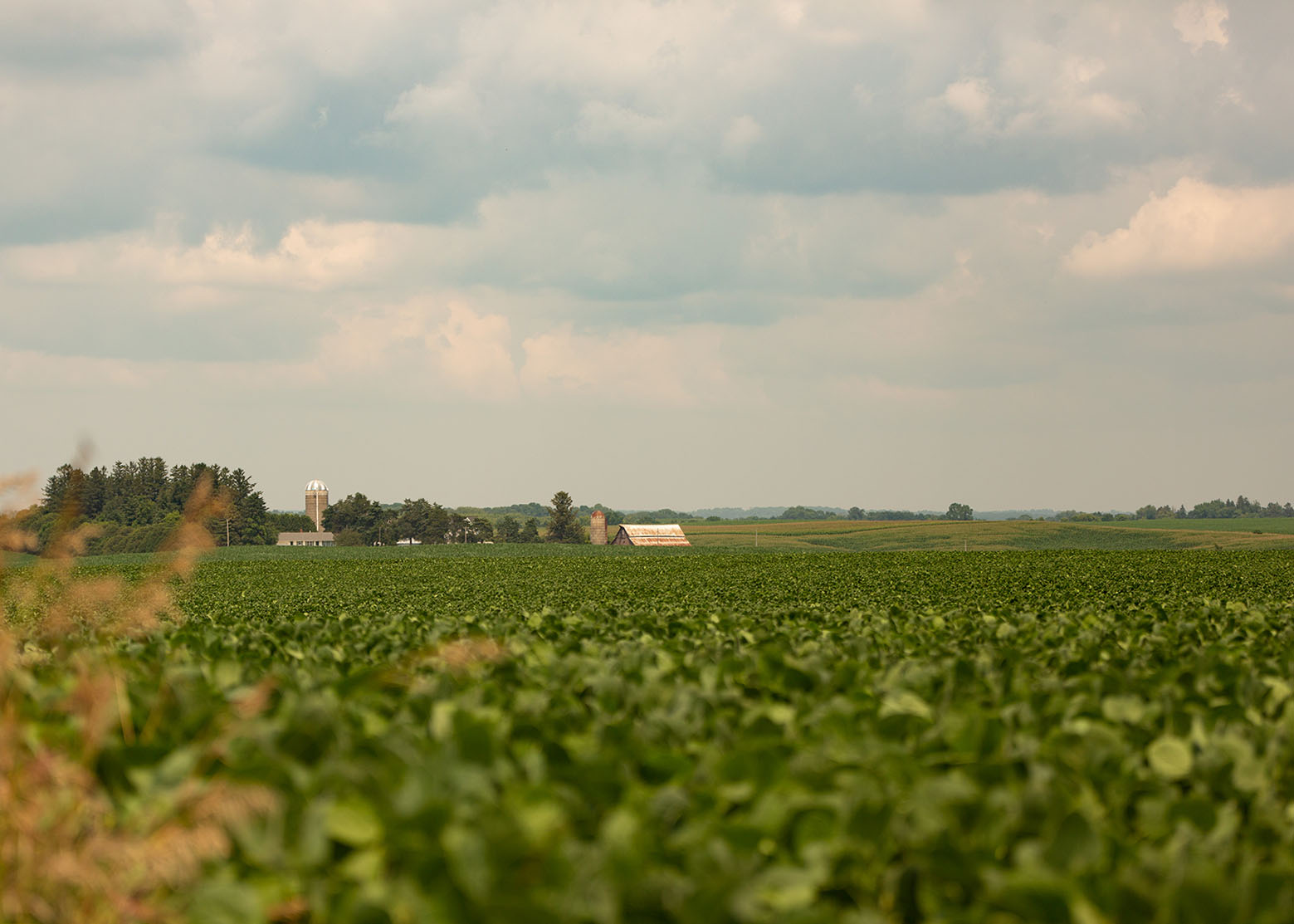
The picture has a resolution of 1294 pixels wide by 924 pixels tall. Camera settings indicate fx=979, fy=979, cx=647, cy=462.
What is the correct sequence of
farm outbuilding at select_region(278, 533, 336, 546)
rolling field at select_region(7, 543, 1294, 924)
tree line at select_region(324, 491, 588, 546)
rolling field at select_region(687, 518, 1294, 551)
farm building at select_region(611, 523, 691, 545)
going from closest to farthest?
rolling field at select_region(7, 543, 1294, 924), rolling field at select_region(687, 518, 1294, 551), farm building at select_region(611, 523, 691, 545), farm outbuilding at select_region(278, 533, 336, 546), tree line at select_region(324, 491, 588, 546)

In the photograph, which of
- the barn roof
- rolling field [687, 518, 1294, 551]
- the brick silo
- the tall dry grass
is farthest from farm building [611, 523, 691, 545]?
the tall dry grass

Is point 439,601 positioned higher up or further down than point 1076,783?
further down

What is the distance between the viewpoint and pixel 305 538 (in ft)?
432

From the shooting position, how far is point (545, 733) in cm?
299

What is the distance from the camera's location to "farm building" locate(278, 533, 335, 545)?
131 m

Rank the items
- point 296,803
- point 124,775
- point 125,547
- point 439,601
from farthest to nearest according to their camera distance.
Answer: point 125,547
point 439,601
point 124,775
point 296,803

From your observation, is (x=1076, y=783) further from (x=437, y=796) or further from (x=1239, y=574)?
(x=1239, y=574)

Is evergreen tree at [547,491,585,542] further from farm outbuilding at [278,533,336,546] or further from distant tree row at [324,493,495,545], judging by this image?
farm outbuilding at [278,533,336,546]

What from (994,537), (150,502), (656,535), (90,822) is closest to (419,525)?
(150,502)

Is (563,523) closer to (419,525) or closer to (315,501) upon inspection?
(419,525)

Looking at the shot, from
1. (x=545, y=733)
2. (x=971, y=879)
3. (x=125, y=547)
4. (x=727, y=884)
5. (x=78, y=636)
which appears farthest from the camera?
(x=125, y=547)

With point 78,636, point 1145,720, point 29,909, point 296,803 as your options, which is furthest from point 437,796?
point 78,636

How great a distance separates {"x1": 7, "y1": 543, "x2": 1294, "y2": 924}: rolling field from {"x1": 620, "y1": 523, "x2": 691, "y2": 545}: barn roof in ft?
297

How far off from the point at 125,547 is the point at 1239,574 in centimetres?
9364
